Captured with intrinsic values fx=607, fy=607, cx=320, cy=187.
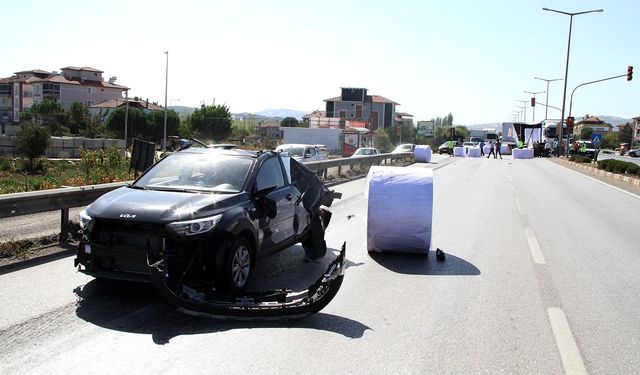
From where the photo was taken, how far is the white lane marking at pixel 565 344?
4.49 m

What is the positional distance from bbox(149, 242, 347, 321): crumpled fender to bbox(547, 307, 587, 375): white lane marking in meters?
1.93

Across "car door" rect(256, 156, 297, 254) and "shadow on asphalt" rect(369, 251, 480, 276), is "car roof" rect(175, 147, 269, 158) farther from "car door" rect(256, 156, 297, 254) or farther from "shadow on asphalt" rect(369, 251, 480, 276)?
"shadow on asphalt" rect(369, 251, 480, 276)

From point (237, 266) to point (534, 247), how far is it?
217 inches

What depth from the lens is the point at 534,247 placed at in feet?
31.2

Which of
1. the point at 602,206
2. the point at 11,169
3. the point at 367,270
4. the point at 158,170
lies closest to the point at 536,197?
the point at 602,206

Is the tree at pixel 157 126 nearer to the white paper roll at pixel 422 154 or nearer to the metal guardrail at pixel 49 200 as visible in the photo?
the white paper roll at pixel 422 154

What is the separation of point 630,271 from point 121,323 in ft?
21.2

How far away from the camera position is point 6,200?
7430mm

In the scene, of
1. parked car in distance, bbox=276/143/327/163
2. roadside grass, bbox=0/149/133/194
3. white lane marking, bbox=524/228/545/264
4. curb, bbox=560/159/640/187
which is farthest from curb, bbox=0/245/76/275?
curb, bbox=560/159/640/187

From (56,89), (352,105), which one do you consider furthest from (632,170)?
(56,89)

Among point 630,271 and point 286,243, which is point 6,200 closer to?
point 286,243

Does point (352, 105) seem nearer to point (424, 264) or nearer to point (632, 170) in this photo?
point (632, 170)

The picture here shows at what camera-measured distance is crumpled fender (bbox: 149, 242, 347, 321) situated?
5211mm

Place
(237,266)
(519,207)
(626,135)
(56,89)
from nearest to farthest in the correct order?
(237,266)
(519,207)
(56,89)
(626,135)
